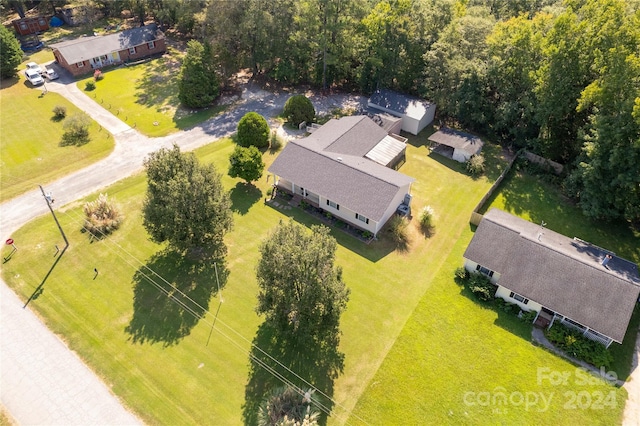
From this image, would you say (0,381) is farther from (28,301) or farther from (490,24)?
(490,24)

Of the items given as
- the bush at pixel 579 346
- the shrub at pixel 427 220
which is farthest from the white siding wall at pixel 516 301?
the shrub at pixel 427 220

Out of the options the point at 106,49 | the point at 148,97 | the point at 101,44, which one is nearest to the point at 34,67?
the point at 101,44

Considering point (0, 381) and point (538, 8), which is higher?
point (538, 8)

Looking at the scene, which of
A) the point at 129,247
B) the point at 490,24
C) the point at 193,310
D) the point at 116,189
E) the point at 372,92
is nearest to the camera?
the point at 193,310

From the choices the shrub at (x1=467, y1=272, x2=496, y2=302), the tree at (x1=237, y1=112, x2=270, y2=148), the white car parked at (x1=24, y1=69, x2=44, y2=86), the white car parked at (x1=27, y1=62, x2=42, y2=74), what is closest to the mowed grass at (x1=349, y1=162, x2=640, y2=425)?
the shrub at (x1=467, y1=272, x2=496, y2=302)

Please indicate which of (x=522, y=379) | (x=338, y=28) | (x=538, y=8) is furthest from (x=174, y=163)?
(x=538, y=8)

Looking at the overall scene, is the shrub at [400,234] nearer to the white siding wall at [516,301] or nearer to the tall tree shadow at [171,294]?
the white siding wall at [516,301]
